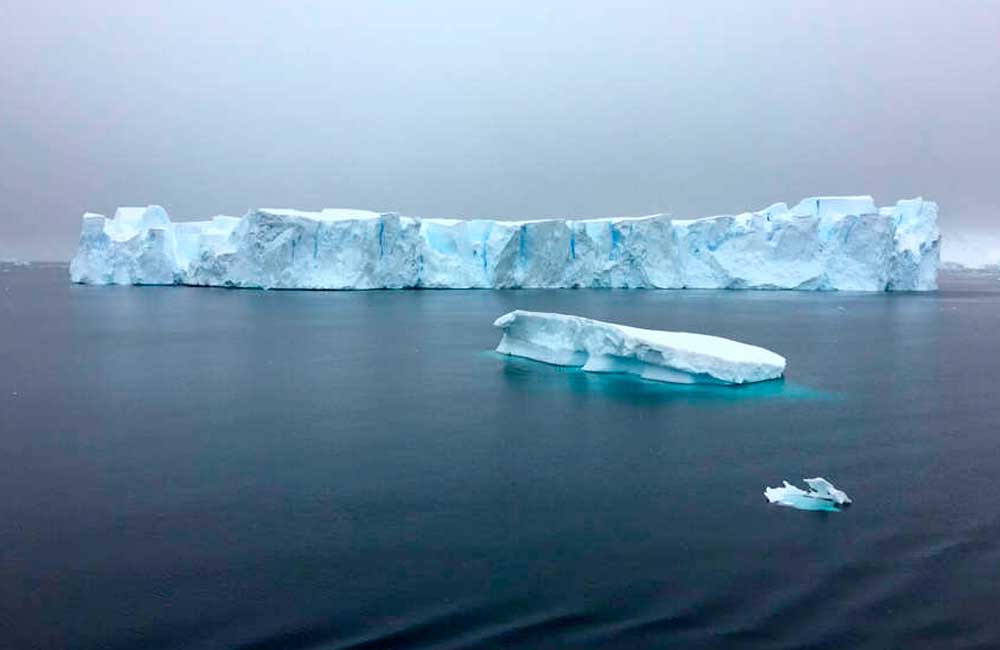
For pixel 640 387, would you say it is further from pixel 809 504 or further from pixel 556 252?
pixel 556 252

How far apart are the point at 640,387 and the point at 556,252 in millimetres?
17650

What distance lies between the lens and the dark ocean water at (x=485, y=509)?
3.48 m

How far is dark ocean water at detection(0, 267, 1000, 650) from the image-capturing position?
3.48 metres

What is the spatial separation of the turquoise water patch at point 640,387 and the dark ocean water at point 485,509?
0.06m

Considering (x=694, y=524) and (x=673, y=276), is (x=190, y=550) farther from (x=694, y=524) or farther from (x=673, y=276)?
(x=673, y=276)

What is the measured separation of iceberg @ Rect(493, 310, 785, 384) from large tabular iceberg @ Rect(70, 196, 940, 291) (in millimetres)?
14711

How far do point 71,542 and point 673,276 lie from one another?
25.8m

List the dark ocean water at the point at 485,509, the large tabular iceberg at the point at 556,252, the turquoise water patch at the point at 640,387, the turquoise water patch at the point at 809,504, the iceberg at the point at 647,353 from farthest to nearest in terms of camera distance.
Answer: the large tabular iceberg at the point at 556,252 → the iceberg at the point at 647,353 → the turquoise water patch at the point at 640,387 → the turquoise water patch at the point at 809,504 → the dark ocean water at the point at 485,509

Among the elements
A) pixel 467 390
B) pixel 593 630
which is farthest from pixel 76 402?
pixel 593 630

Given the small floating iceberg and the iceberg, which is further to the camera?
the iceberg

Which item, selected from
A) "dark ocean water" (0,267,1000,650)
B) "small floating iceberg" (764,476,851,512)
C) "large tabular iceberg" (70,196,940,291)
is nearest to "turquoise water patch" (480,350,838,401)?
"dark ocean water" (0,267,1000,650)

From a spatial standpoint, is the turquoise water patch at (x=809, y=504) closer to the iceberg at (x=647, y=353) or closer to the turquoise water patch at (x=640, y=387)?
the turquoise water patch at (x=640, y=387)

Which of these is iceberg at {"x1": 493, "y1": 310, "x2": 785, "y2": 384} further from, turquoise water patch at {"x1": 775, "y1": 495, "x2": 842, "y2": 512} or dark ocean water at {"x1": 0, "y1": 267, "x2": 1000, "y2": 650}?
turquoise water patch at {"x1": 775, "y1": 495, "x2": 842, "y2": 512}

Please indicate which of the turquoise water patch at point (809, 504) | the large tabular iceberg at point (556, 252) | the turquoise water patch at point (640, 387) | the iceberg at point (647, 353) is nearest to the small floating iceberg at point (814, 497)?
the turquoise water patch at point (809, 504)
